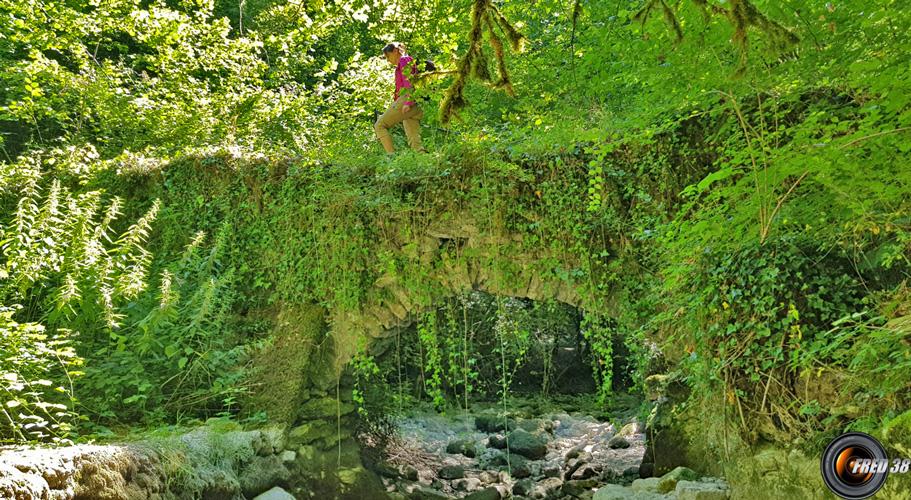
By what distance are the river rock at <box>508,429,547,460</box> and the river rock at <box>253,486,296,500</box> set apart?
10.5 ft

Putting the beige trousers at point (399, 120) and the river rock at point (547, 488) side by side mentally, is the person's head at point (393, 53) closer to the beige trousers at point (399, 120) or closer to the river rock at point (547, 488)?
the beige trousers at point (399, 120)

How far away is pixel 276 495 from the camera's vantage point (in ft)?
16.9

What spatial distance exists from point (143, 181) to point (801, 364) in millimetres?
6586

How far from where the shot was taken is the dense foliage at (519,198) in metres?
3.33

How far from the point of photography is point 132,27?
8391 millimetres

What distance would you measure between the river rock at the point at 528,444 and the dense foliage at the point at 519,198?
213cm

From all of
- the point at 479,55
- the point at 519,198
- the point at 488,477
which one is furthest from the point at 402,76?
the point at 479,55

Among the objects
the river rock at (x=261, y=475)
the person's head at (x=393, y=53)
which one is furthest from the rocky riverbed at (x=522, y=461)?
the person's head at (x=393, y=53)

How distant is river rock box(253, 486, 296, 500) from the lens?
509 cm

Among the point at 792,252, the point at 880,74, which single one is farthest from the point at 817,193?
the point at 880,74

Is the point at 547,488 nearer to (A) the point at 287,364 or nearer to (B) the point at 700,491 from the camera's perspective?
(B) the point at 700,491

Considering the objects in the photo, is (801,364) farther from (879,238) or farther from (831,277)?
(879,238)

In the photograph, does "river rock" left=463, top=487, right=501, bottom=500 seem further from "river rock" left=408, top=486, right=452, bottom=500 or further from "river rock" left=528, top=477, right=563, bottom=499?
"river rock" left=528, top=477, right=563, bottom=499

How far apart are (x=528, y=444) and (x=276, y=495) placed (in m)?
3.45
